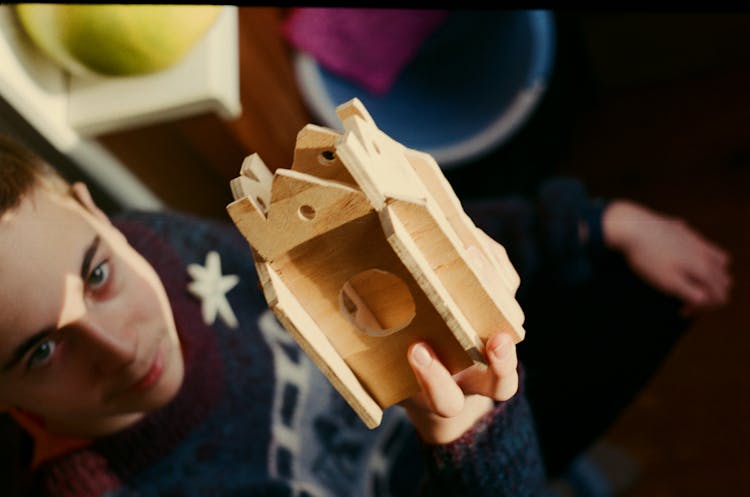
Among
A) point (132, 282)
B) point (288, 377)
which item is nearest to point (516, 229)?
point (288, 377)

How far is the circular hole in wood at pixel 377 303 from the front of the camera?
0.32 m

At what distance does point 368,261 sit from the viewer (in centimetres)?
29

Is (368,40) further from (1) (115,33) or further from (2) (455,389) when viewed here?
(2) (455,389)

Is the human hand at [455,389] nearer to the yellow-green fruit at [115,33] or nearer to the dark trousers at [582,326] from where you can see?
the dark trousers at [582,326]

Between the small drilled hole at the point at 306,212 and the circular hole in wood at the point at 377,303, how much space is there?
0.05 meters

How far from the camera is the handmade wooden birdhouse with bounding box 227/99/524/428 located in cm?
27

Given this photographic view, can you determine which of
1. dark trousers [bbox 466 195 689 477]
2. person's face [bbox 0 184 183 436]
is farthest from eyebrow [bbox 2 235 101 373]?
dark trousers [bbox 466 195 689 477]

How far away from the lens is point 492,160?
98cm

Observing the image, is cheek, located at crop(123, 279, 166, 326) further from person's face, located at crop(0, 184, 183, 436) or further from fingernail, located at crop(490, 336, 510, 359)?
fingernail, located at crop(490, 336, 510, 359)

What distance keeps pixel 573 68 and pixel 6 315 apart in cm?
91

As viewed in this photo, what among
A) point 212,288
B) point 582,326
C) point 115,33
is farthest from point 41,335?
point 582,326

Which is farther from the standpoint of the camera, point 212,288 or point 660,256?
point 660,256

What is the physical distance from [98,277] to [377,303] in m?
0.13

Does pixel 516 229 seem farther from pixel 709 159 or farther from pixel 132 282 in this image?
pixel 709 159
